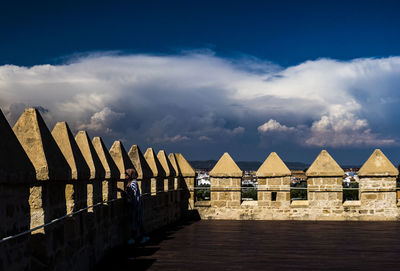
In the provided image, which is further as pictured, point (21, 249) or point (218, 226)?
point (218, 226)

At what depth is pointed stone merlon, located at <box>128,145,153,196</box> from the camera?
9.95 metres

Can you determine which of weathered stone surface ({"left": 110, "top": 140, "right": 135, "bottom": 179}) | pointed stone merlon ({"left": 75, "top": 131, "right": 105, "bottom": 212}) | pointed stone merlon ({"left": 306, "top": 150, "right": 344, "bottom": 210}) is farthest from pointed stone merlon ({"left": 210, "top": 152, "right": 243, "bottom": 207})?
pointed stone merlon ({"left": 75, "top": 131, "right": 105, "bottom": 212})

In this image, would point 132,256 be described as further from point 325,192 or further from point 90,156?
point 325,192

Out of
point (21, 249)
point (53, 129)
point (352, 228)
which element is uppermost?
point (53, 129)

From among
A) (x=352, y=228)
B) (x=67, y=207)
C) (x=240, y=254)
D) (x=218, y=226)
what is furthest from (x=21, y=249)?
(x=352, y=228)

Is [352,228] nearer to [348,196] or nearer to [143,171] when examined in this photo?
[143,171]

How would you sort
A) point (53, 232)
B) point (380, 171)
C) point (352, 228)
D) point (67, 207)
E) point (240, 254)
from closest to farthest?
point (53, 232), point (67, 207), point (240, 254), point (352, 228), point (380, 171)

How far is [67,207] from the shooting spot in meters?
6.00

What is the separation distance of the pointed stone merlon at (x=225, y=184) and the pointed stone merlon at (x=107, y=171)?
18.3 ft

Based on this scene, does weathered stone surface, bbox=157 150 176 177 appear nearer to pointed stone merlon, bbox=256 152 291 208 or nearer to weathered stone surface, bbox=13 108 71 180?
pointed stone merlon, bbox=256 152 291 208

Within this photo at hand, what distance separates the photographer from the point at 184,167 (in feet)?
47.7

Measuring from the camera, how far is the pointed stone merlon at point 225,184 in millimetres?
13602

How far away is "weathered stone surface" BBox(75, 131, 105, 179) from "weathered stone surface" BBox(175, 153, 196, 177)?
23.1ft

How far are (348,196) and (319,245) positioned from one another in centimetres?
1032
